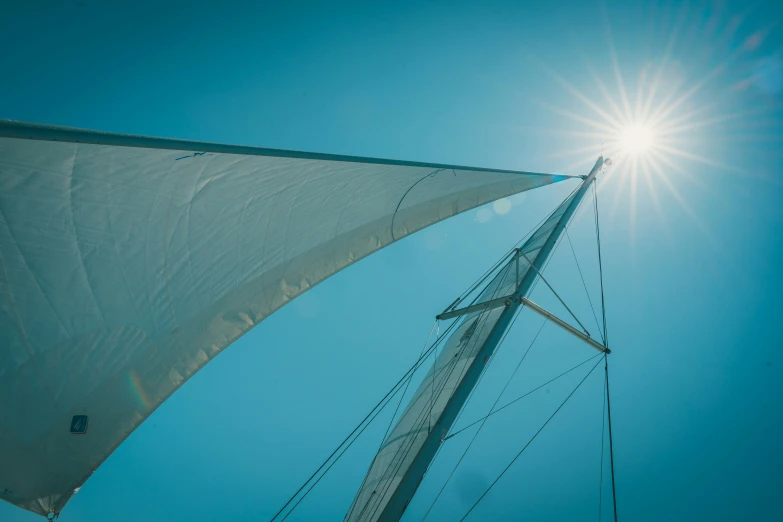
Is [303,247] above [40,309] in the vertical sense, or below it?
above

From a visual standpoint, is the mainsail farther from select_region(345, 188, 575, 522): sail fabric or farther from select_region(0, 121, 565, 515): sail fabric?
select_region(0, 121, 565, 515): sail fabric

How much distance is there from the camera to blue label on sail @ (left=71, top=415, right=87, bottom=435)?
197 cm

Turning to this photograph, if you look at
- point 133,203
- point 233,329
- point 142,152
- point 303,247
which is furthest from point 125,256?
point 303,247

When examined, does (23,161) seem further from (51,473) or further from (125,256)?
(51,473)

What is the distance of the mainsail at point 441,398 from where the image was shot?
2.48m

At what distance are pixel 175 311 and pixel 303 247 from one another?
3.40 ft

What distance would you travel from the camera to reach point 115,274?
2.10 meters

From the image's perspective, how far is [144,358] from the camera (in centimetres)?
219

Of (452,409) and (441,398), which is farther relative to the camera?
(441,398)

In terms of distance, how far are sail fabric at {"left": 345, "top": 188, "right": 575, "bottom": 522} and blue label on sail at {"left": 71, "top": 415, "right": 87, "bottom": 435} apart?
5.82ft

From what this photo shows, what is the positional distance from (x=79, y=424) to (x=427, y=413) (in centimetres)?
251

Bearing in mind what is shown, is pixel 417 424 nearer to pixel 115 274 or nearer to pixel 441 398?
pixel 441 398

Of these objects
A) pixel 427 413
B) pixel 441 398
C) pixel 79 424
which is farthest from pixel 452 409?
pixel 79 424

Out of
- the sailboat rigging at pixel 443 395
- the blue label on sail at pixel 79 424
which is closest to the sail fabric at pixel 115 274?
the blue label on sail at pixel 79 424
